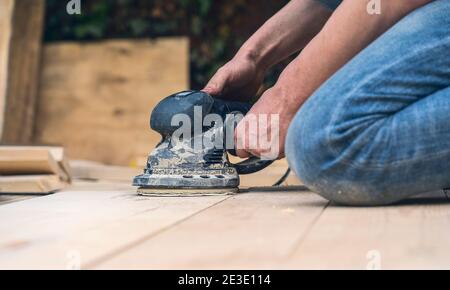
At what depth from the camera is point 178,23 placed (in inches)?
163

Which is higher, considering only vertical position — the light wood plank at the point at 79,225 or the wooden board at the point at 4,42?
the wooden board at the point at 4,42

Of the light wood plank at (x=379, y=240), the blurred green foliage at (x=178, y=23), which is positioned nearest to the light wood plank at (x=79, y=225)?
the light wood plank at (x=379, y=240)

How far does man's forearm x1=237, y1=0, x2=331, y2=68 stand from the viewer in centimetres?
179

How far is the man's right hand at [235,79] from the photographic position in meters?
1.80

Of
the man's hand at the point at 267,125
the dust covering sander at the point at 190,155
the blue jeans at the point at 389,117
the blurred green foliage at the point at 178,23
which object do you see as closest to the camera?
the blue jeans at the point at 389,117

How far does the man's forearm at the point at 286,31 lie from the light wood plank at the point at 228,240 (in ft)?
1.85

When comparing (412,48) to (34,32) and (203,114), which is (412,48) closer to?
(203,114)

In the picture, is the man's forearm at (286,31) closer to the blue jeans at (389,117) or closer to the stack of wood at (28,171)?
the blue jeans at (389,117)

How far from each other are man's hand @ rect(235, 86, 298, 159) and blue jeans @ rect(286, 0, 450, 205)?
17 centimetres

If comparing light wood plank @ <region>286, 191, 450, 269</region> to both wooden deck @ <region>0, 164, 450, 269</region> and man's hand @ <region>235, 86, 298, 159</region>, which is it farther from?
man's hand @ <region>235, 86, 298, 159</region>
